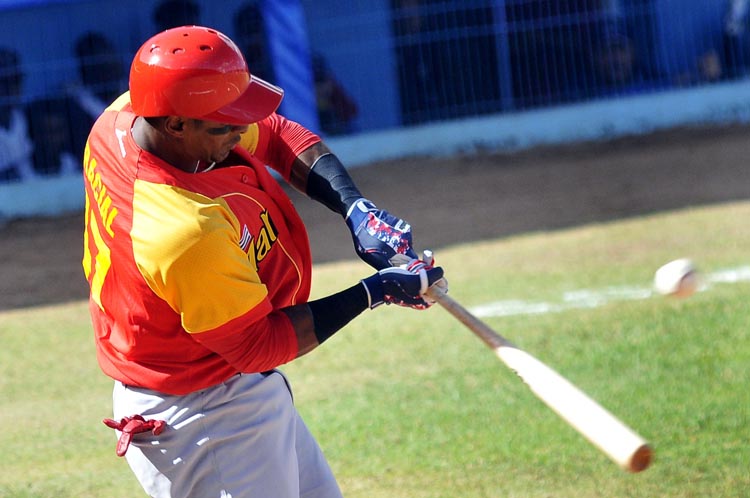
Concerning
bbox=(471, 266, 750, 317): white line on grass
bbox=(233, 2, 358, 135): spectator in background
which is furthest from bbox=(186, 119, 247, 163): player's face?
bbox=(233, 2, 358, 135): spectator in background

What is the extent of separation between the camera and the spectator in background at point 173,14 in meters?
14.4

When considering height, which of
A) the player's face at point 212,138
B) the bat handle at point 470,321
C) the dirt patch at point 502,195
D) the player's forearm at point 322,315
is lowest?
the dirt patch at point 502,195

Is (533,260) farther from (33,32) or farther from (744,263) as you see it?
(33,32)

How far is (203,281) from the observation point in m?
3.18

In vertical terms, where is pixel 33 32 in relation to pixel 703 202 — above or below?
above

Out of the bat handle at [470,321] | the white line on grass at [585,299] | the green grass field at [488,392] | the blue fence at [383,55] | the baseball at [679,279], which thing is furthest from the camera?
the blue fence at [383,55]

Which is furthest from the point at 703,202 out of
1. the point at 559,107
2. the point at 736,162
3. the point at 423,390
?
the point at 423,390

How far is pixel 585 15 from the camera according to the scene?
556 inches

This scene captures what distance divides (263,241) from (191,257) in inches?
17.8

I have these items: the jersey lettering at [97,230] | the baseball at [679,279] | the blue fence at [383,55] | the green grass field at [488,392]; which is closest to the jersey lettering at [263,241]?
the jersey lettering at [97,230]

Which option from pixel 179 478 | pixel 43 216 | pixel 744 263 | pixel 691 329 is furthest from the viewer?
pixel 43 216

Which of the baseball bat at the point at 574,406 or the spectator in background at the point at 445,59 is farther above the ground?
the baseball bat at the point at 574,406

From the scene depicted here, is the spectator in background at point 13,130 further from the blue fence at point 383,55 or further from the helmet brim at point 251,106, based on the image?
the helmet brim at point 251,106

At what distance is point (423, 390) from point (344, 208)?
2.81m
